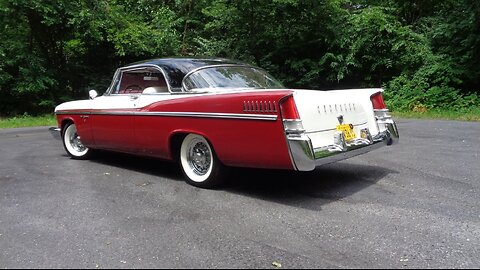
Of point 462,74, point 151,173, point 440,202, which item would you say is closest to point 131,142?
point 151,173

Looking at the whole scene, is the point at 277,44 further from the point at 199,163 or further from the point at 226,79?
→ the point at 199,163

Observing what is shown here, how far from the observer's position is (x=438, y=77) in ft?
47.6

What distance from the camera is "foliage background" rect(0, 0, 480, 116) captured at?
14570 millimetres

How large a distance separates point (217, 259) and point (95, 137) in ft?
12.6

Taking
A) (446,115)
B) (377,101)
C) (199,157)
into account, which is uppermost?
(377,101)

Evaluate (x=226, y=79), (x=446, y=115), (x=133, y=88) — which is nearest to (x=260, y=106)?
(x=226, y=79)

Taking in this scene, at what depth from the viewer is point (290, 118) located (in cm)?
394

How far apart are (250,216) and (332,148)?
3.57 feet

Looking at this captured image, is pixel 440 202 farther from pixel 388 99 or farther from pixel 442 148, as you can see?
pixel 388 99

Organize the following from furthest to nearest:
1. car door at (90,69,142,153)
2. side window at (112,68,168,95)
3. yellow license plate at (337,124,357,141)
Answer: side window at (112,68,168,95)
car door at (90,69,142,153)
yellow license plate at (337,124,357,141)

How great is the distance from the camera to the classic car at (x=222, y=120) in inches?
158

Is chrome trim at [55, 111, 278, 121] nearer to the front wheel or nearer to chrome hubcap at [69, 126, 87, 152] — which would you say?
the front wheel

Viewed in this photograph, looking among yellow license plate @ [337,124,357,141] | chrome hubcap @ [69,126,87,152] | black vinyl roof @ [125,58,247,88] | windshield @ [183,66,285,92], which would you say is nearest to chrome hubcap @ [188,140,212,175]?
windshield @ [183,66,285,92]

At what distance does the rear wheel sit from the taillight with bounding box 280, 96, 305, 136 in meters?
4.05
